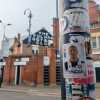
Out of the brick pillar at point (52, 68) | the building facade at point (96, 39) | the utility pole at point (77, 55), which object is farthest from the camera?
the building facade at point (96, 39)

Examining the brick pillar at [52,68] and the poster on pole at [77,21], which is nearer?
the poster on pole at [77,21]

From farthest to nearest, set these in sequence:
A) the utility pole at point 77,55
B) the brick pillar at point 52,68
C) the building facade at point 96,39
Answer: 1. the building facade at point 96,39
2. the brick pillar at point 52,68
3. the utility pole at point 77,55

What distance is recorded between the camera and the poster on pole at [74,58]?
22.0ft

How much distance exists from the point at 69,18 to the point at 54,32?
49.7 meters

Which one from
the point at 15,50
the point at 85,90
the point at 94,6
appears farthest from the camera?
the point at 15,50

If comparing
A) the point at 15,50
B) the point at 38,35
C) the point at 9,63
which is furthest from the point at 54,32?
the point at 9,63

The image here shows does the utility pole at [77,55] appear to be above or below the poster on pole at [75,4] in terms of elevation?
below

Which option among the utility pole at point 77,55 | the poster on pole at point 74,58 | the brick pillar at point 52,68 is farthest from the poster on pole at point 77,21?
the brick pillar at point 52,68

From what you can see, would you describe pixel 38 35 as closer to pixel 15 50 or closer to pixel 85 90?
pixel 15 50

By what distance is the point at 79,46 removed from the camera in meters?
6.77

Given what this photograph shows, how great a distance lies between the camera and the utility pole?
671 centimetres

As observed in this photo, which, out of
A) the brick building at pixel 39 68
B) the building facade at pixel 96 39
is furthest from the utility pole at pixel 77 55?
the building facade at pixel 96 39

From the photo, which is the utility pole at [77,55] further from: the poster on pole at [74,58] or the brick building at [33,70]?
the brick building at [33,70]

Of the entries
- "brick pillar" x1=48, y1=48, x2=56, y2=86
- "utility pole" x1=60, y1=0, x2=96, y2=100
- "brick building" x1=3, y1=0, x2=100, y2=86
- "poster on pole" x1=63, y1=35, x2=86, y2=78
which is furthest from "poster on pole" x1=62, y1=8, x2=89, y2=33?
"brick pillar" x1=48, y1=48, x2=56, y2=86
